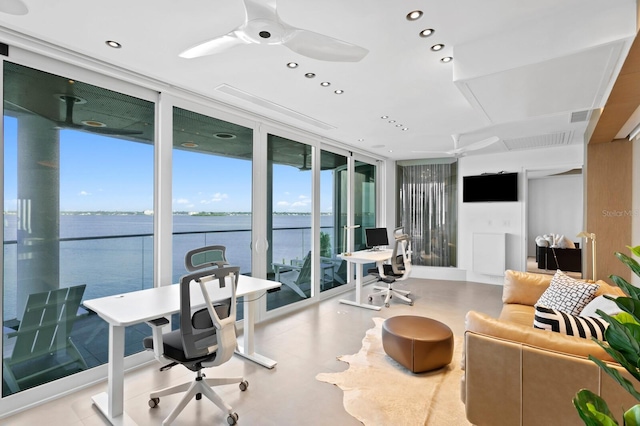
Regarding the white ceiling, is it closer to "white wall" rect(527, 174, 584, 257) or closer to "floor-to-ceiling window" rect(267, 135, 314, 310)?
"floor-to-ceiling window" rect(267, 135, 314, 310)

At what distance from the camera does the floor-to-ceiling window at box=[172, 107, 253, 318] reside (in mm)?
3375

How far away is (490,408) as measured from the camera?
1.80m

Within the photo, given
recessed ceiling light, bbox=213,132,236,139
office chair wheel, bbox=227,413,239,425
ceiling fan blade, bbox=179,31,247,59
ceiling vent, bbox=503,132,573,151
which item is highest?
ceiling vent, bbox=503,132,573,151

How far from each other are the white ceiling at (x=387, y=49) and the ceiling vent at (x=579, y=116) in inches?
41.2

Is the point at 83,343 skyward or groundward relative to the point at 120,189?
groundward

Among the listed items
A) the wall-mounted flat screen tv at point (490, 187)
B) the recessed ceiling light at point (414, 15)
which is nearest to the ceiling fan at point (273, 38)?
the recessed ceiling light at point (414, 15)

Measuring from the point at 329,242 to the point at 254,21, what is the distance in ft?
14.0

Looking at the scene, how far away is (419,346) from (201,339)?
185cm

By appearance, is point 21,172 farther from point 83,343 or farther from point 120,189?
point 83,343

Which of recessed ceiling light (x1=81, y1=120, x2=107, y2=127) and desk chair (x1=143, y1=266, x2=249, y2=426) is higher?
recessed ceiling light (x1=81, y1=120, x2=107, y2=127)

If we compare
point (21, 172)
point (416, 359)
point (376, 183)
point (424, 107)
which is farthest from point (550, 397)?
point (376, 183)

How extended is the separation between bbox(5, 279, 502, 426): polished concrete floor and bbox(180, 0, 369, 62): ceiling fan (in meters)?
2.46

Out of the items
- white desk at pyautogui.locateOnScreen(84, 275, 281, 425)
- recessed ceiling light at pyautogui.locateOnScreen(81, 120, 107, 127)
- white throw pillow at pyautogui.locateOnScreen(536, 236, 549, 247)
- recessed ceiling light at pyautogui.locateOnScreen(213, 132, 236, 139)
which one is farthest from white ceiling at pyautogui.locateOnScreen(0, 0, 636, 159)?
white throw pillow at pyautogui.locateOnScreen(536, 236, 549, 247)

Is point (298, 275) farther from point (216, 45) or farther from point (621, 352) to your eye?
point (621, 352)
